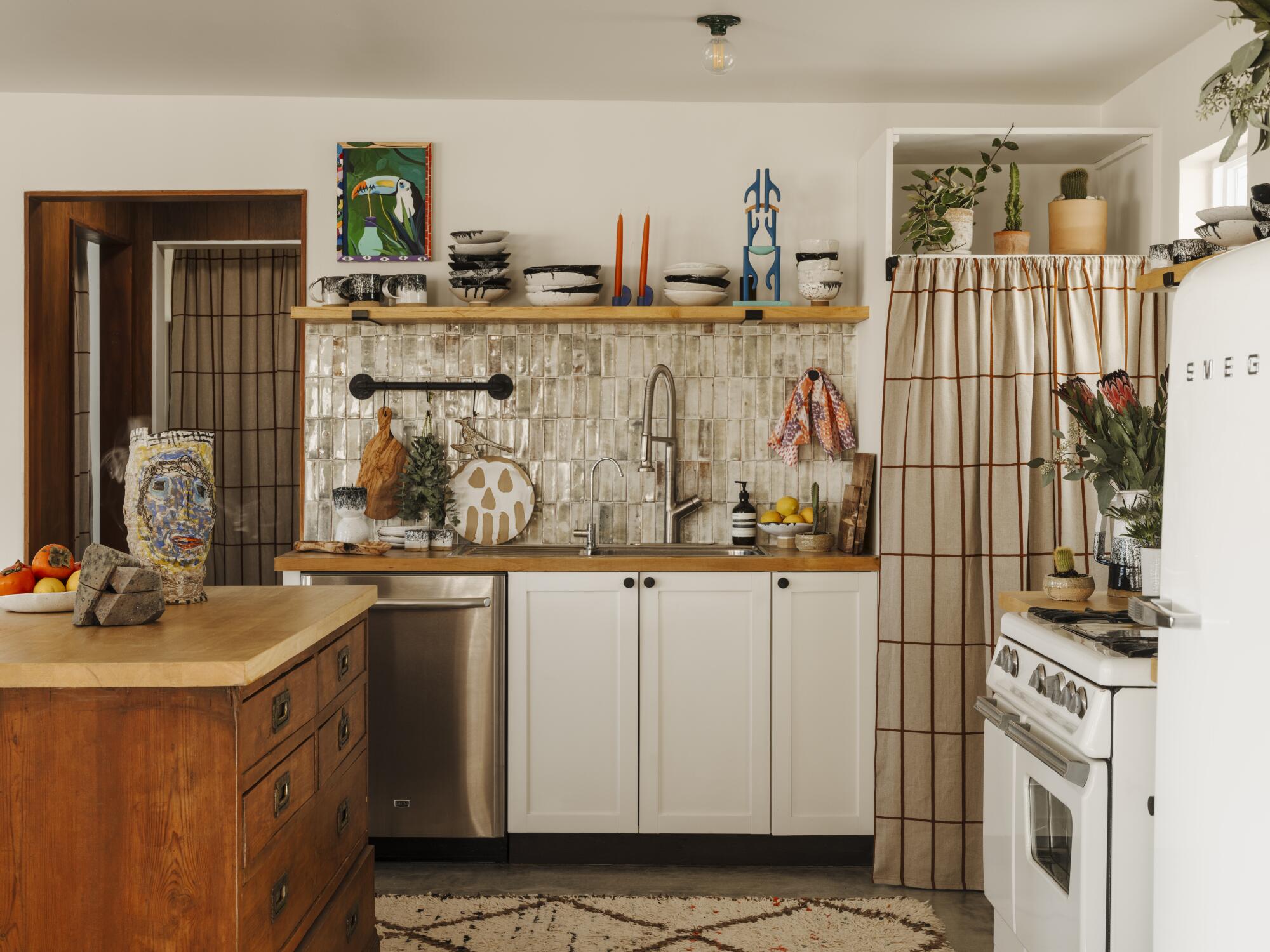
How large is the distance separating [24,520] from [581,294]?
217 cm

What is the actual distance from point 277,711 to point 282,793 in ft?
0.49

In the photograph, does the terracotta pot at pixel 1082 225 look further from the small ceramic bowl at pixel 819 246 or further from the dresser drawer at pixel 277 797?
the dresser drawer at pixel 277 797

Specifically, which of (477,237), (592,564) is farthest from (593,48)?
(592,564)

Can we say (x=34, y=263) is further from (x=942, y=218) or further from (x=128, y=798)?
(x=942, y=218)

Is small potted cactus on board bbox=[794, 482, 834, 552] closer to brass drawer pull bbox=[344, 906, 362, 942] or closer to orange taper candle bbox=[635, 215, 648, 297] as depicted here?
orange taper candle bbox=[635, 215, 648, 297]

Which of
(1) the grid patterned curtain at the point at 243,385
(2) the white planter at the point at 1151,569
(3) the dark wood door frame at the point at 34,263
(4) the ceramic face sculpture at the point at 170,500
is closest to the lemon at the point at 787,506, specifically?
(2) the white planter at the point at 1151,569

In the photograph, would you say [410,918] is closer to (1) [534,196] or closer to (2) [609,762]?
(2) [609,762]

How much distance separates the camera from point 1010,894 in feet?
7.41

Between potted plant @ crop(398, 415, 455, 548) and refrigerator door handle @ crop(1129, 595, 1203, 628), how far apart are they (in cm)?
246

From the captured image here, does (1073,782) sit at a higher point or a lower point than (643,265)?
lower

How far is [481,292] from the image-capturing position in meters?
3.53

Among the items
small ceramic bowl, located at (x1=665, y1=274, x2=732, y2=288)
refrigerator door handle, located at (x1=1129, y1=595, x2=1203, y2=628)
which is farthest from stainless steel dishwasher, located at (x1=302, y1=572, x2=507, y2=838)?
refrigerator door handle, located at (x1=1129, y1=595, x2=1203, y2=628)

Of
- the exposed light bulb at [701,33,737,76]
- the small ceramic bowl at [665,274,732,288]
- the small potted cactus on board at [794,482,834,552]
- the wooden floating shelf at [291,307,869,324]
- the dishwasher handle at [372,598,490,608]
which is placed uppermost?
the exposed light bulb at [701,33,737,76]

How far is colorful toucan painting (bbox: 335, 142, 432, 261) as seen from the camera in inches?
143
